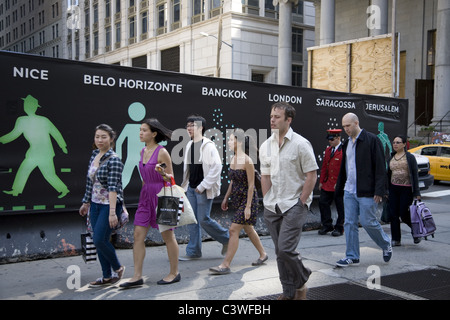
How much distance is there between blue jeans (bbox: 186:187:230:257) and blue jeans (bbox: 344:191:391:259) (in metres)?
1.63

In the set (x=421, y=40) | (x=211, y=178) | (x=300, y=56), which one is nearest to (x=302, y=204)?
(x=211, y=178)

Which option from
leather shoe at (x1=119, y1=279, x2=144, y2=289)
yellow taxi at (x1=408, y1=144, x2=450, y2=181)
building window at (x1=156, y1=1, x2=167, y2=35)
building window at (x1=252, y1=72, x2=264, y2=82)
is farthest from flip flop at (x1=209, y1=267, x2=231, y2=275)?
building window at (x1=156, y1=1, x2=167, y2=35)

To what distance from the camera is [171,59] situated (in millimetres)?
42250

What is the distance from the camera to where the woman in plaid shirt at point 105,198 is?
5.01 meters

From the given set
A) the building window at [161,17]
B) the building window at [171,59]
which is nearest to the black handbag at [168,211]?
the building window at [171,59]

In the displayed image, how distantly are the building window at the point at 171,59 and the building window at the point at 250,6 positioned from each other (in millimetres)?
7180

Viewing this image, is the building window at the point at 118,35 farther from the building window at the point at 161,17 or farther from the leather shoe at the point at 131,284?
the leather shoe at the point at 131,284

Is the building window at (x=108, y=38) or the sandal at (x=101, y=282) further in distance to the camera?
the building window at (x=108, y=38)

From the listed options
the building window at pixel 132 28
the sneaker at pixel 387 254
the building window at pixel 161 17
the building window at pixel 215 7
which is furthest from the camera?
the building window at pixel 132 28

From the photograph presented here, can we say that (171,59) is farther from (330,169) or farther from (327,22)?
(330,169)

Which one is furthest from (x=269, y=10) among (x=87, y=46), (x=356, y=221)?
(x=356, y=221)

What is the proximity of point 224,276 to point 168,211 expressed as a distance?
1.17 m

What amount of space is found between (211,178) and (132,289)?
5.90 ft

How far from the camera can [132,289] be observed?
5.06 meters
